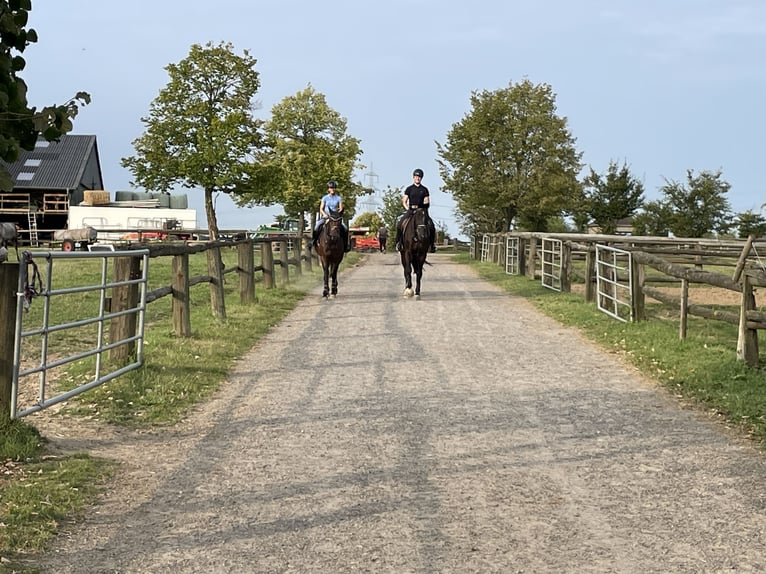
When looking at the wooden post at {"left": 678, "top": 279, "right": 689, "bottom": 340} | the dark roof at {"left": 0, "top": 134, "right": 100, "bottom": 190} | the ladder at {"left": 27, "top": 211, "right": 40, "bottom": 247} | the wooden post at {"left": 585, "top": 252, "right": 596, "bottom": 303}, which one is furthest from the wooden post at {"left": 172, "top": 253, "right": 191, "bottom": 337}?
the dark roof at {"left": 0, "top": 134, "right": 100, "bottom": 190}

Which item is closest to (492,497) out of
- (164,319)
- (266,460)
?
(266,460)

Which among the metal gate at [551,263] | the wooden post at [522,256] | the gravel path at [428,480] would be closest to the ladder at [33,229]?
the wooden post at [522,256]

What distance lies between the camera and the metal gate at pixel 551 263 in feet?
70.4

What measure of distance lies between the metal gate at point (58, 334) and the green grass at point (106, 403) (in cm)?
12

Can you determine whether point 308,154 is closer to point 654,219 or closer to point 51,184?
point 51,184

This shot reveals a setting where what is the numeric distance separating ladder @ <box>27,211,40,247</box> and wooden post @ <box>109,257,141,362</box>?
4639 cm

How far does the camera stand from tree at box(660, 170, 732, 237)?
69.4 m

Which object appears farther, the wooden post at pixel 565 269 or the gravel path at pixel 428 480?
the wooden post at pixel 565 269

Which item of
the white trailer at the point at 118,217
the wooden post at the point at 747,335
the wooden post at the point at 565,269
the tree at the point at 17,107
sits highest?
the white trailer at the point at 118,217

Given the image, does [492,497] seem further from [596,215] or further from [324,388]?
[596,215]

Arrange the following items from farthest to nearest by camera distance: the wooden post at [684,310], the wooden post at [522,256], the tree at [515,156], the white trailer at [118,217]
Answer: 1. the white trailer at [118,217]
2. the tree at [515,156]
3. the wooden post at [522,256]
4. the wooden post at [684,310]

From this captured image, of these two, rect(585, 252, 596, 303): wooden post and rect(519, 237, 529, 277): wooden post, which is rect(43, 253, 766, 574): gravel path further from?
rect(519, 237, 529, 277): wooden post

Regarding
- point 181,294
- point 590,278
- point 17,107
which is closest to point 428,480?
point 17,107

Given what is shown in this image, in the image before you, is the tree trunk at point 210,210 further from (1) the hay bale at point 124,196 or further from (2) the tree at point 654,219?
(2) the tree at point 654,219
